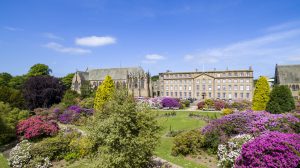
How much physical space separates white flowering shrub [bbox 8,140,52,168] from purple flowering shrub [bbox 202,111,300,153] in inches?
517

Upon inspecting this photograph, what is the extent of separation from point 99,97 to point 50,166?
1872 cm

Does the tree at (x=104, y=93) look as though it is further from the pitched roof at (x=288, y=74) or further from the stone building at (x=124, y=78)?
the pitched roof at (x=288, y=74)

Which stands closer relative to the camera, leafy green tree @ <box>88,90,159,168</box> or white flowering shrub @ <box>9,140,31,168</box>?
leafy green tree @ <box>88,90,159,168</box>

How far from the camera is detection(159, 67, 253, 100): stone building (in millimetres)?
58438

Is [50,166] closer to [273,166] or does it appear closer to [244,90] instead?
[273,166]

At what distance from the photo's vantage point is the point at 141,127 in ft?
39.8

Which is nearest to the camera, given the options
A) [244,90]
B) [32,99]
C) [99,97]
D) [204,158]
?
[204,158]

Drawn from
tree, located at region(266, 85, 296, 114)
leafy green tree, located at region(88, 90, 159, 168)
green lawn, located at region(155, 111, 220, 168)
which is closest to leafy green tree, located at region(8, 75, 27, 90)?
green lawn, located at region(155, 111, 220, 168)

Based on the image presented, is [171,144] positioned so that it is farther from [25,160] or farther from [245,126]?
[25,160]

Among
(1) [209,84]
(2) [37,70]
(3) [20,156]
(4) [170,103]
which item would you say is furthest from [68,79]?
(3) [20,156]

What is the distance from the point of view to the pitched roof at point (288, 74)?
61875mm

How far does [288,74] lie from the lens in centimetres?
6319

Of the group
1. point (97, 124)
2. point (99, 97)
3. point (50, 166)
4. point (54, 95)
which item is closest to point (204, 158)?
point (97, 124)

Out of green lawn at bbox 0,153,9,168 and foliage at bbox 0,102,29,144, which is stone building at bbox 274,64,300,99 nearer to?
foliage at bbox 0,102,29,144
